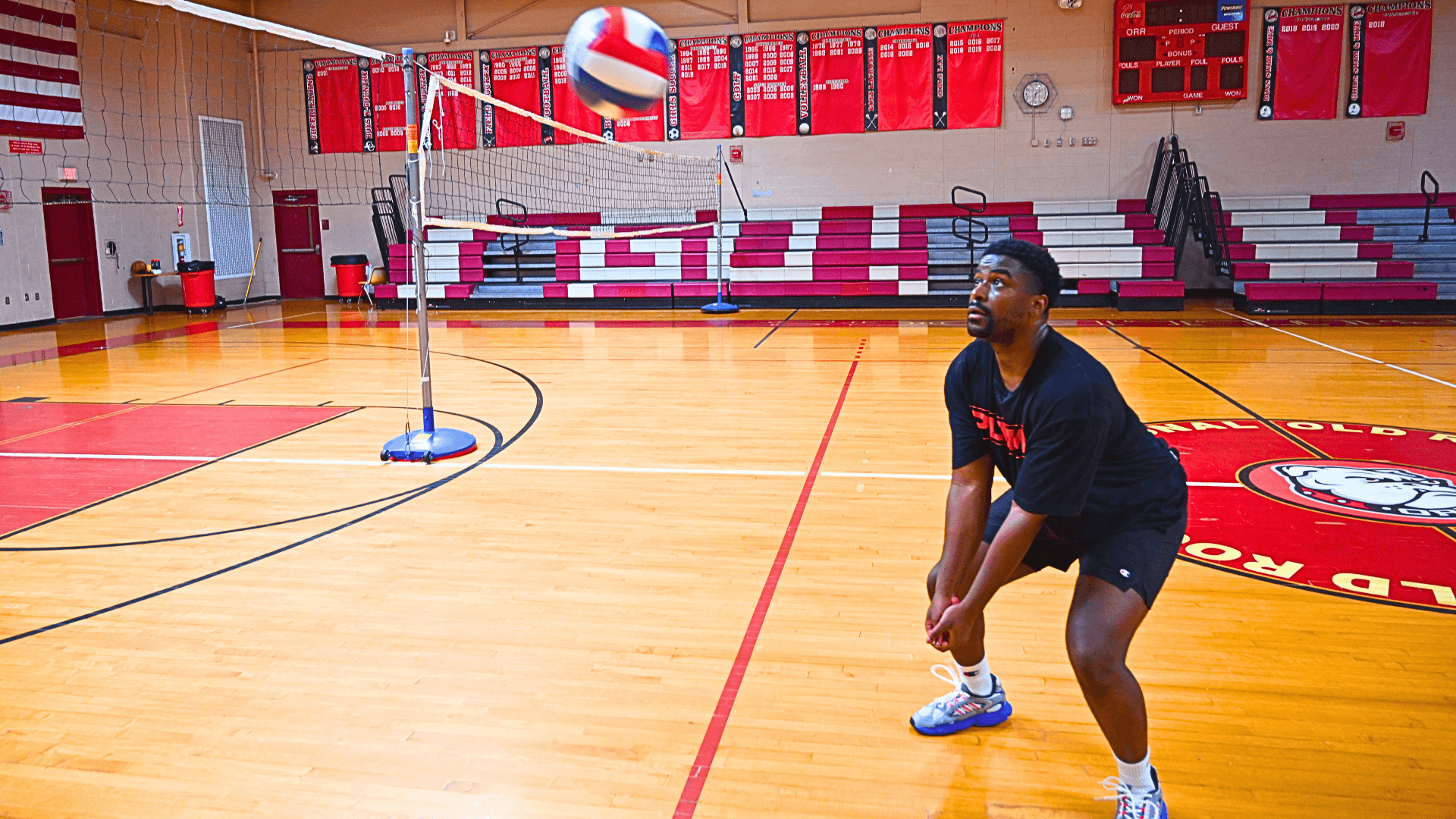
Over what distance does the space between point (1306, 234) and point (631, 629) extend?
13546 mm

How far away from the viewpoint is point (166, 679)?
114 inches

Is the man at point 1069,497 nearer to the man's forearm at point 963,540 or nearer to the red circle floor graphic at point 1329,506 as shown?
the man's forearm at point 963,540

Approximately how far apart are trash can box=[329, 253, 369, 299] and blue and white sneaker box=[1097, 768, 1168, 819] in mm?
16170

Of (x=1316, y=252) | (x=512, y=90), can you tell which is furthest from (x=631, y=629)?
(x=512, y=90)

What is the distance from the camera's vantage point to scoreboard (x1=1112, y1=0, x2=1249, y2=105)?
14.0m

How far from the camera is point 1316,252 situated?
13.1m

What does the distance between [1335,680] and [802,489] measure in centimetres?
247

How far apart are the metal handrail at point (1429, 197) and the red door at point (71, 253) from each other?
17742 millimetres

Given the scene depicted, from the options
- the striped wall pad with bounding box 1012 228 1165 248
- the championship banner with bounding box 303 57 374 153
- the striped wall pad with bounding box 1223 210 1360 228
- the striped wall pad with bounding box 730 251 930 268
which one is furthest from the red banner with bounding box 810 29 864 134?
the championship banner with bounding box 303 57 374 153

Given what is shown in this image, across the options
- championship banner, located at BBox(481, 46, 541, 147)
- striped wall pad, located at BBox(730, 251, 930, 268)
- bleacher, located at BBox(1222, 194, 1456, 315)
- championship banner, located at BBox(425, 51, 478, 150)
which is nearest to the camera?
bleacher, located at BBox(1222, 194, 1456, 315)

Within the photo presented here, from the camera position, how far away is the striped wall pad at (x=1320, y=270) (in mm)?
12391

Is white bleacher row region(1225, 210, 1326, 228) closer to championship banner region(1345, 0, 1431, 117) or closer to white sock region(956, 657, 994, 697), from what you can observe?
championship banner region(1345, 0, 1431, 117)

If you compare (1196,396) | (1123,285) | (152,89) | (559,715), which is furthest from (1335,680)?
(152,89)

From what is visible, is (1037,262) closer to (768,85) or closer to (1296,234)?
(1296,234)
